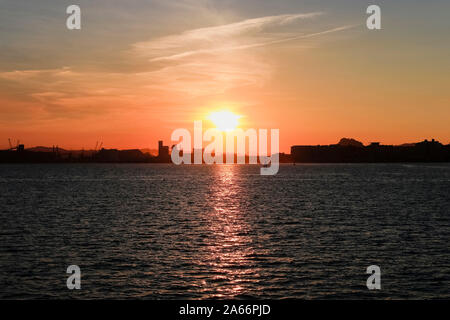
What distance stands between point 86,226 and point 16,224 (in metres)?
10.7

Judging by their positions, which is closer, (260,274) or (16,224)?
(260,274)

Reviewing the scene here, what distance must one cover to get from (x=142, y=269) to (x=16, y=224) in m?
36.9

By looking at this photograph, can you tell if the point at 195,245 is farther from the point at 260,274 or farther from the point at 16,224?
the point at 16,224

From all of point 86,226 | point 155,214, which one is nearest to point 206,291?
point 86,226

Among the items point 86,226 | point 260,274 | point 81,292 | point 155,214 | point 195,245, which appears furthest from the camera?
point 155,214
